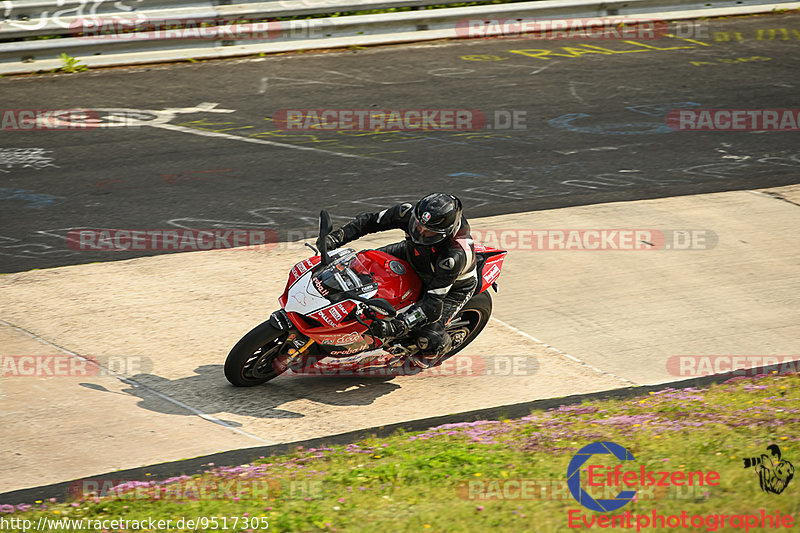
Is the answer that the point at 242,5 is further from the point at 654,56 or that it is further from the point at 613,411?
the point at 613,411

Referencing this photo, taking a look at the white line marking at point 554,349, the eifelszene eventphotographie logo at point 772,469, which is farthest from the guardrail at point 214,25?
the eifelszene eventphotographie logo at point 772,469

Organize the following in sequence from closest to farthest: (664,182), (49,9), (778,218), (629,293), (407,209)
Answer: (407,209) → (629,293) → (778,218) → (664,182) → (49,9)

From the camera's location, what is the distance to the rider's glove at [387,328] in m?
6.88

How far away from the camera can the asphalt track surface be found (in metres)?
11.0

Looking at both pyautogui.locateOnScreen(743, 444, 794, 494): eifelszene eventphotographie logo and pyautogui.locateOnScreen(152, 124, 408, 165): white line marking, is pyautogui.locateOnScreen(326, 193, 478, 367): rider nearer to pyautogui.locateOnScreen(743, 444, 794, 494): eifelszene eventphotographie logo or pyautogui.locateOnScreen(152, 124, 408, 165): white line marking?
pyautogui.locateOnScreen(743, 444, 794, 494): eifelszene eventphotographie logo

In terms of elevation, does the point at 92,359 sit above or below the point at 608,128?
below

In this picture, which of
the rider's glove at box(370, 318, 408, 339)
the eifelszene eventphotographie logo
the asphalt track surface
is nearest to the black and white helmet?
the rider's glove at box(370, 318, 408, 339)

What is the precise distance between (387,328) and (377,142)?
21.5ft

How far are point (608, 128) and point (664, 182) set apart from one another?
188 cm

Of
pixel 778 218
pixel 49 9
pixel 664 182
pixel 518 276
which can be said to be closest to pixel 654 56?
pixel 664 182

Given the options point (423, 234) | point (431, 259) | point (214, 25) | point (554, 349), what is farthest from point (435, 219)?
point (214, 25)

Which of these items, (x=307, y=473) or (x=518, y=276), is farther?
(x=518, y=276)

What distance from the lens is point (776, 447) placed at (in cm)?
554

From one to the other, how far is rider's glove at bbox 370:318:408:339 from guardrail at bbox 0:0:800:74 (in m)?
10.1
